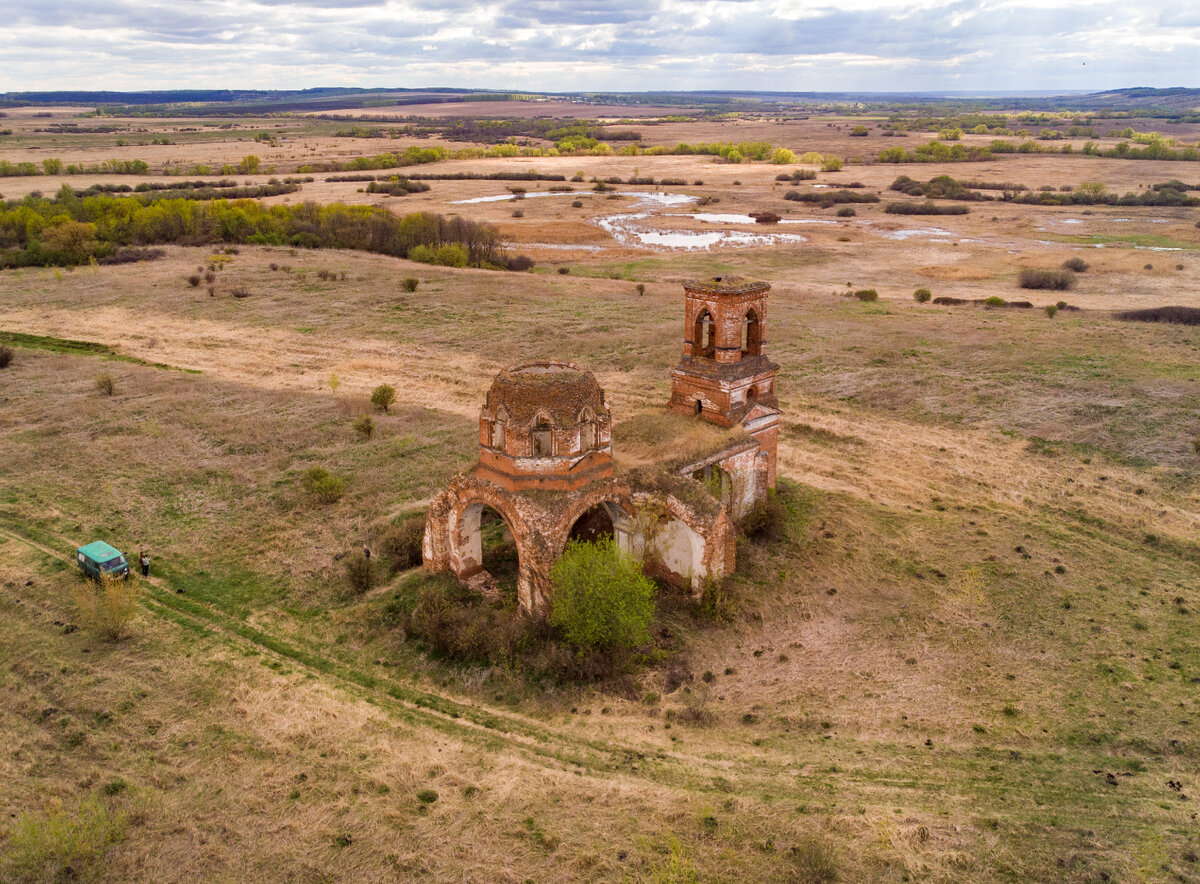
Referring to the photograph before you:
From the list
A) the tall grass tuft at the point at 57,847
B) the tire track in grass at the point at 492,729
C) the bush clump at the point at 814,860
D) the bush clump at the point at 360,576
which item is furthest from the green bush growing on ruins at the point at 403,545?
the bush clump at the point at 814,860

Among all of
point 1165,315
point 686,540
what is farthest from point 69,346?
point 1165,315

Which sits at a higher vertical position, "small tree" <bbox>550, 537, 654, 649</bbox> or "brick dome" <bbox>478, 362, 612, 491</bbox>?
"brick dome" <bbox>478, 362, 612, 491</bbox>

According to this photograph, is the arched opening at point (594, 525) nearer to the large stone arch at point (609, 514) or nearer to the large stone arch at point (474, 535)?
the large stone arch at point (609, 514)

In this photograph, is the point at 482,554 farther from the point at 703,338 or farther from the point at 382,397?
the point at 382,397

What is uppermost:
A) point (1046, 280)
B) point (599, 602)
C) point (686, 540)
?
point (1046, 280)

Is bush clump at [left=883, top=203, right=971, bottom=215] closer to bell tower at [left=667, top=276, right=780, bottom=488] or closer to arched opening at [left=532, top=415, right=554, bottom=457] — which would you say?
bell tower at [left=667, top=276, right=780, bottom=488]

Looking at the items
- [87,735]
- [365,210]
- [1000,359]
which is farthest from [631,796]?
[365,210]

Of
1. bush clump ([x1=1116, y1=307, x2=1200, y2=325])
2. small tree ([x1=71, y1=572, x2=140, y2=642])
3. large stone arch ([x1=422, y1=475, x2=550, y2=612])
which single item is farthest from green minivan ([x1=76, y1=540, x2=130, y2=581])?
bush clump ([x1=1116, y1=307, x2=1200, y2=325])
